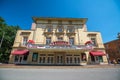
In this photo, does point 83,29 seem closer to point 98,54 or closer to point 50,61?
point 98,54

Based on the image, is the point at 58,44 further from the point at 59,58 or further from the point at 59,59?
the point at 59,59

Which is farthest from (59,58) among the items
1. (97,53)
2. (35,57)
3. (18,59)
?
(18,59)

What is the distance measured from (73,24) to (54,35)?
4.09m

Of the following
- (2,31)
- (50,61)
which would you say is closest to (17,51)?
(2,31)

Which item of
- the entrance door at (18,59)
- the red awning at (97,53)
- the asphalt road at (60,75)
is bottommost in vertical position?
the asphalt road at (60,75)

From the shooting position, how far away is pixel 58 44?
42.3 feet

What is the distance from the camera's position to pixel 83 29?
16.6m

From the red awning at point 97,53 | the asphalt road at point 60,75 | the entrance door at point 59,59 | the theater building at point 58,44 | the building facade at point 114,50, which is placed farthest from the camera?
the building facade at point 114,50

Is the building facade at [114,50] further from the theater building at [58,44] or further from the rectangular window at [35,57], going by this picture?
the rectangular window at [35,57]

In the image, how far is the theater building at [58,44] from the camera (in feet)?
42.5

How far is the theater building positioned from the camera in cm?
1295

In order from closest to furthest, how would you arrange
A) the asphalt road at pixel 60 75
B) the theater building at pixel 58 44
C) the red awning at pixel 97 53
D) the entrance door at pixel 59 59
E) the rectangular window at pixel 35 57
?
the asphalt road at pixel 60 75
the theater building at pixel 58 44
the red awning at pixel 97 53
the rectangular window at pixel 35 57
the entrance door at pixel 59 59

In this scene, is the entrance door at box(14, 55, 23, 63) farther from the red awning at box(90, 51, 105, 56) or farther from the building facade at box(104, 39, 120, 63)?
the building facade at box(104, 39, 120, 63)

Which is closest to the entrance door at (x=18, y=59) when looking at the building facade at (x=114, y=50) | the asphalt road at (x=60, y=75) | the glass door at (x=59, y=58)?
the glass door at (x=59, y=58)
